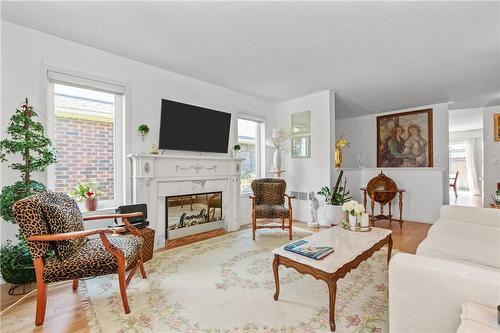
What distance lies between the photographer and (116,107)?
312 cm

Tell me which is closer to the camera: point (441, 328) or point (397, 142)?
point (441, 328)

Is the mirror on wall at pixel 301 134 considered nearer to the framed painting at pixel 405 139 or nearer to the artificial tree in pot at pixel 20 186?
the framed painting at pixel 405 139

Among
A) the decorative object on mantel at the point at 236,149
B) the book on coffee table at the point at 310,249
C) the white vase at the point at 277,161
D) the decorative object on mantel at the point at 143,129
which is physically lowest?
the book on coffee table at the point at 310,249

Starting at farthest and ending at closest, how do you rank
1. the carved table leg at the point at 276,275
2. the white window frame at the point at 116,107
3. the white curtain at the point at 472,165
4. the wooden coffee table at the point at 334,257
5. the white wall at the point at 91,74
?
1. the white curtain at the point at 472,165
2. the white window frame at the point at 116,107
3. the white wall at the point at 91,74
4. the carved table leg at the point at 276,275
5. the wooden coffee table at the point at 334,257

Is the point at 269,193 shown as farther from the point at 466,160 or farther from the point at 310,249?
the point at 466,160

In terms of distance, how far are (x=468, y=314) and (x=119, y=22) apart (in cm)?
327

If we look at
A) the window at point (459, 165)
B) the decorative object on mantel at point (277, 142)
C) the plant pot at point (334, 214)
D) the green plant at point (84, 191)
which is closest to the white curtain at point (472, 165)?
the window at point (459, 165)

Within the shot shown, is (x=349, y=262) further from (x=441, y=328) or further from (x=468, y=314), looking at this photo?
(x=468, y=314)

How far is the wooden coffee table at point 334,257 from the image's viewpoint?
5.28 ft

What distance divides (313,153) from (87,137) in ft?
12.1

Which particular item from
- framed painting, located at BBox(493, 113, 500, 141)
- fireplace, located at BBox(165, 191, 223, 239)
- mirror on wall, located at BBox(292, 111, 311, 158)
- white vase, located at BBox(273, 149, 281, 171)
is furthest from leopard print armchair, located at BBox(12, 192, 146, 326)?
framed painting, located at BBox(493, 113, 500, 141)

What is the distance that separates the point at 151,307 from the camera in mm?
1874

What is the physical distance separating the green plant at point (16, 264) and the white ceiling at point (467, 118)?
823 cm

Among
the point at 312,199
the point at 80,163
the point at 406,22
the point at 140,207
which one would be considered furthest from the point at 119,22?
the point at 312,199
